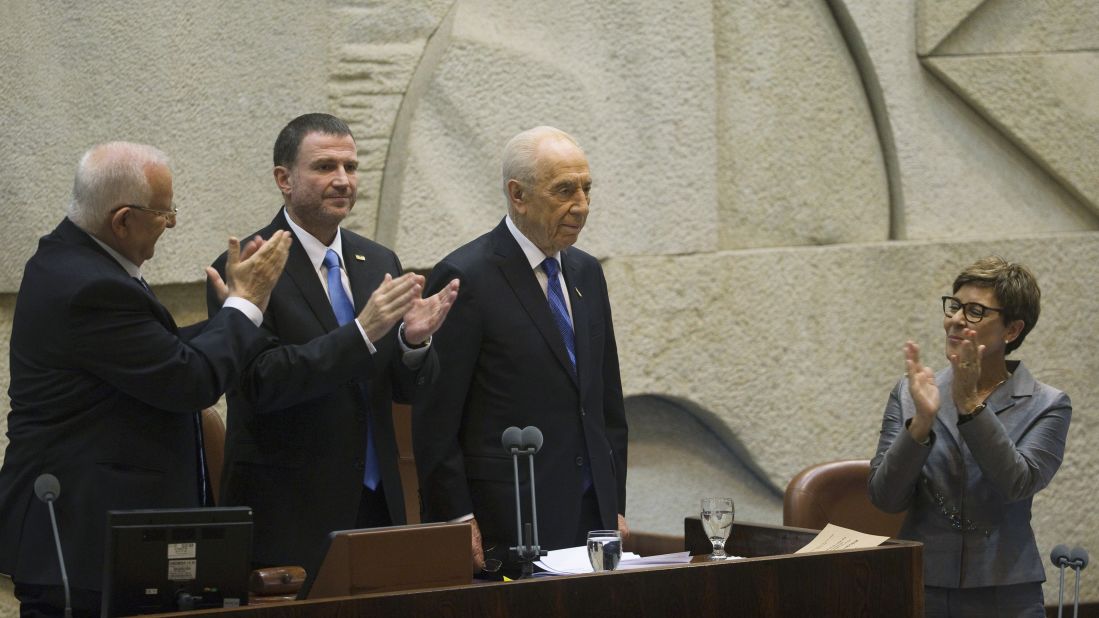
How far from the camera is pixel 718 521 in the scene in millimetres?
2451

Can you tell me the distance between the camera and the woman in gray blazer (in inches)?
107

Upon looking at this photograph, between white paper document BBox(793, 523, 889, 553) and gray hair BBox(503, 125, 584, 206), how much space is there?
0.99m

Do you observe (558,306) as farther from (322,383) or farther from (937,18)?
(937,18)

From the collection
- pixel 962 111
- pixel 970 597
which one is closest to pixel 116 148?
pixel 970 597

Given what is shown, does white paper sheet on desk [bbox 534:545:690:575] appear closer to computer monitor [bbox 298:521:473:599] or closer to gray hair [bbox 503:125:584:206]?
computer monitor [bbox 298:521:473:599]

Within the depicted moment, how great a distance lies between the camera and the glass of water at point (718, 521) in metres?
2.45

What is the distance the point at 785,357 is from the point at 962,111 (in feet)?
3.42

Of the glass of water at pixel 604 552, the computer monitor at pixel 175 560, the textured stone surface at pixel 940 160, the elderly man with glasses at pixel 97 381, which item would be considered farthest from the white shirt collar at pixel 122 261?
the textured stone surface at pixel 940 160

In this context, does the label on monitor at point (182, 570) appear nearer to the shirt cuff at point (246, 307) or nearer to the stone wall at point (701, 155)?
the shirt cuff at point (246, 307)

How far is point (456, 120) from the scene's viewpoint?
3965 mm

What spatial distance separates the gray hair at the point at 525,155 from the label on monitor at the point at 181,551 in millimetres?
1245

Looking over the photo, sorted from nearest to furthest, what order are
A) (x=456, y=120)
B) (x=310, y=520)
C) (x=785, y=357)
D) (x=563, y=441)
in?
1. (x=310, y=520)
2. (x=563, y=441)
3. (x=456, y=120)
4. (x=785, y=357)

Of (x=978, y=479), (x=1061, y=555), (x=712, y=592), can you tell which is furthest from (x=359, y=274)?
(x=1061, y=555)

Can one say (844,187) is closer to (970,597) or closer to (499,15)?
(499,15)
